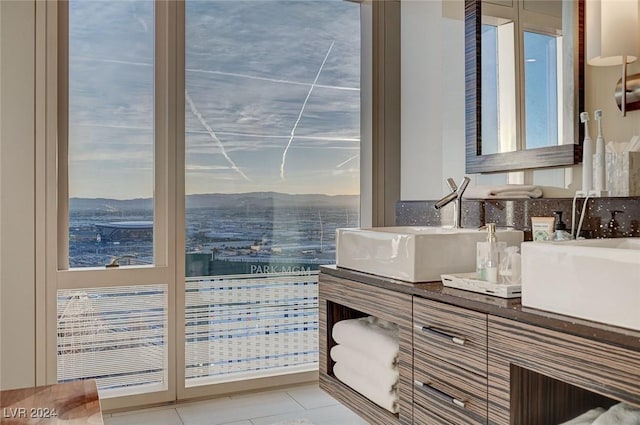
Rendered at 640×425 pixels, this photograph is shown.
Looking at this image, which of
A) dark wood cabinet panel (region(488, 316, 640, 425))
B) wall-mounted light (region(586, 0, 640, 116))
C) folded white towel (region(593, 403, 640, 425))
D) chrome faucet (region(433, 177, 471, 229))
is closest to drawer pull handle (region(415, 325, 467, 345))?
dark wood cabinet panel (region(488, 316, 640, 425))

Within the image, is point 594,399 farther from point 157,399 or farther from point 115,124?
point 115,124

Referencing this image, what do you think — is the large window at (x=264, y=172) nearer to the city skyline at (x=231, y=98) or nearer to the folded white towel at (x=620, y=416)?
the city skyline at (x=231, y=98)

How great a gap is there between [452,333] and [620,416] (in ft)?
1.39

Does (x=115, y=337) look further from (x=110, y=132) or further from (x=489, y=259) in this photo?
(x=489, y=259)

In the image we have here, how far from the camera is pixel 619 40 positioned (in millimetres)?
1744

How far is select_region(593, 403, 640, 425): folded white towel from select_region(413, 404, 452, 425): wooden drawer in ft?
1.29

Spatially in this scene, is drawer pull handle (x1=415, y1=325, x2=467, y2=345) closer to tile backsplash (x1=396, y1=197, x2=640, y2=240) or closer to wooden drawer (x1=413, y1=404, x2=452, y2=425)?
wooden drawer (x1=413, y1=404, x2=452, y2=425)

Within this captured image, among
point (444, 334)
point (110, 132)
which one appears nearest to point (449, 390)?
point (444, 334)

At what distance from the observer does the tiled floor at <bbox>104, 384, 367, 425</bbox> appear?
2494 mm

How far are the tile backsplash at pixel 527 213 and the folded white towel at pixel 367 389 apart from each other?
73cm

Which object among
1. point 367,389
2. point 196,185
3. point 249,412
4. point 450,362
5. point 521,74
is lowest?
point 249,412

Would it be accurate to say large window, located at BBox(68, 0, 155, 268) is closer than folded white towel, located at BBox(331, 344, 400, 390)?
No

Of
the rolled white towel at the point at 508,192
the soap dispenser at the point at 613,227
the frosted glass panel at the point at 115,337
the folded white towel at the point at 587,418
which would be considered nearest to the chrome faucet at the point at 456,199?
the rolled white towel at the point at 508,192

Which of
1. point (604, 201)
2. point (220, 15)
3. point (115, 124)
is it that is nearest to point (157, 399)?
point (115, 124)
